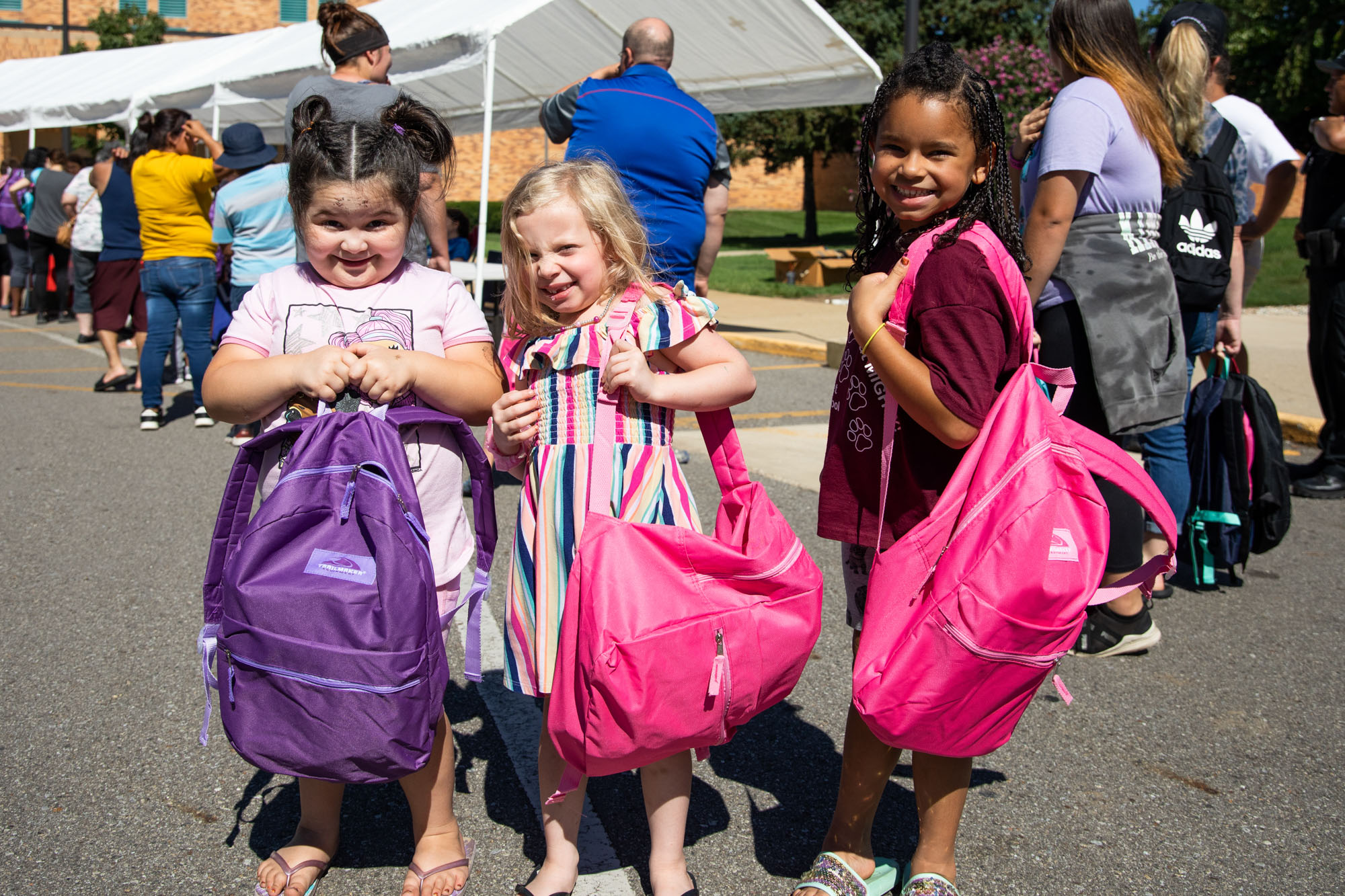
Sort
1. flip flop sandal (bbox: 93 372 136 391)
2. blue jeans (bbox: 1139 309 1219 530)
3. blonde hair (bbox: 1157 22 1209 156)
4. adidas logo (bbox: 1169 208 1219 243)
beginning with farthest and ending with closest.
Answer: flip flop sandal (bbox: 93 372 136 391)
blue jeans (bbox: 1139 309 1219 530)
adidas logo (bbox: 1169 208 1219 243)
blonde hair (bbox: 1157 22 1209 156)

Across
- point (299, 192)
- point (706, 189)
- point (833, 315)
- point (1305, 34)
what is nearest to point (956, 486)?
point (299, 192)

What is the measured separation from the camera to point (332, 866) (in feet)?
7.73

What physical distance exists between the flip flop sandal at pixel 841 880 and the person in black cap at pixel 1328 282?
15.1ft

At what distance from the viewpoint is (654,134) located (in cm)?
447

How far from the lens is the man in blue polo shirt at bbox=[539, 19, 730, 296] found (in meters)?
4.48

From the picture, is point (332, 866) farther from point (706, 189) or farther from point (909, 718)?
point (706, 189)

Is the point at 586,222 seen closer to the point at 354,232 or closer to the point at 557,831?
the point at 354,232

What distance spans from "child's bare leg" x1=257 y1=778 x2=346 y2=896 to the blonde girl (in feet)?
1.50

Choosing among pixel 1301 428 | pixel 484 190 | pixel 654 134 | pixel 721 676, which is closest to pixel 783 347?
pixel 484 190

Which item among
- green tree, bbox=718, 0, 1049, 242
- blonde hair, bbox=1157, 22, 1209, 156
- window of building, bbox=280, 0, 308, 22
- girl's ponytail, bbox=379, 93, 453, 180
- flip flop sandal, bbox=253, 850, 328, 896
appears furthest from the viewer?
window of building, bbox=280, 0, 308, 22

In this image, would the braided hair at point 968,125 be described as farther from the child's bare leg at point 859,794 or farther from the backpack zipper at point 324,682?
the backpack zipper at point 324,682

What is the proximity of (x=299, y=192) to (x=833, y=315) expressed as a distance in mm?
11639

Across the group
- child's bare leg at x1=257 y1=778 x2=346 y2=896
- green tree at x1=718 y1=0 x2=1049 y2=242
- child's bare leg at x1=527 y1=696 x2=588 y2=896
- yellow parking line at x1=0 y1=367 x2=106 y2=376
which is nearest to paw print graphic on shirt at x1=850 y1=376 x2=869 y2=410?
child's bare leg at x1=527 y1=696 x2=588 y2=896

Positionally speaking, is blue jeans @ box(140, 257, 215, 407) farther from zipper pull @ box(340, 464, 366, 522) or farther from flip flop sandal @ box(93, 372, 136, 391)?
zipper pull @ box(340, 464, 366, 522)
